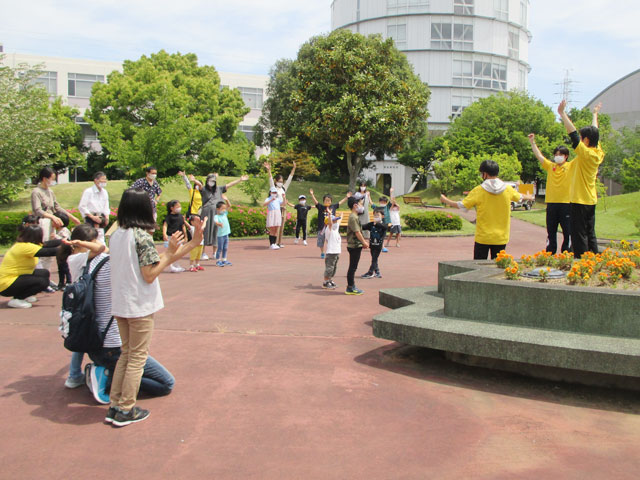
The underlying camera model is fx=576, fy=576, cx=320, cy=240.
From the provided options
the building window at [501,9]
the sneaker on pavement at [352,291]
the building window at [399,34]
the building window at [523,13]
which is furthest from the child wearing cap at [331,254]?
the building window at [523,13]

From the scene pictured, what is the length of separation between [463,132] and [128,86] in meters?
28.2

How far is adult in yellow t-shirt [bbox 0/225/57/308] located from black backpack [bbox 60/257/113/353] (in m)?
3.98

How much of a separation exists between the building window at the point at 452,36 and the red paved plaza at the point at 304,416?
56721 millimetres

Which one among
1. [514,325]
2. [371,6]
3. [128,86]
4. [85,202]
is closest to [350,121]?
[128,86]

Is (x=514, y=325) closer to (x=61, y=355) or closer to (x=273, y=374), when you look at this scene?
(x=273, y=374)

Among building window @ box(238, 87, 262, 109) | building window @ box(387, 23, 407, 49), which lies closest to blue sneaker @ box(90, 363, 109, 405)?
building window @ box(238, 87, 262, 109)

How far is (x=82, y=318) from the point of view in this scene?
176 inches

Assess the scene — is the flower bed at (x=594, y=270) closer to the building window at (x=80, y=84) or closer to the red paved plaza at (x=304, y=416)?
the red paved plaza at (x=304, y=416)

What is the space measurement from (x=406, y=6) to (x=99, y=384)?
199 ft

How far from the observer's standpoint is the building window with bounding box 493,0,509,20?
195ft

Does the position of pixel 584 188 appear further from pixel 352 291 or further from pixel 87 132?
pixel 87 132

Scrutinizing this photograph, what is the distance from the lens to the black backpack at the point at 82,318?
4480 mm

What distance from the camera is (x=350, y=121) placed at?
108 feet

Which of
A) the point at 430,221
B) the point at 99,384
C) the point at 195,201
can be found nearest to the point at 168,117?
the point at 430,221
